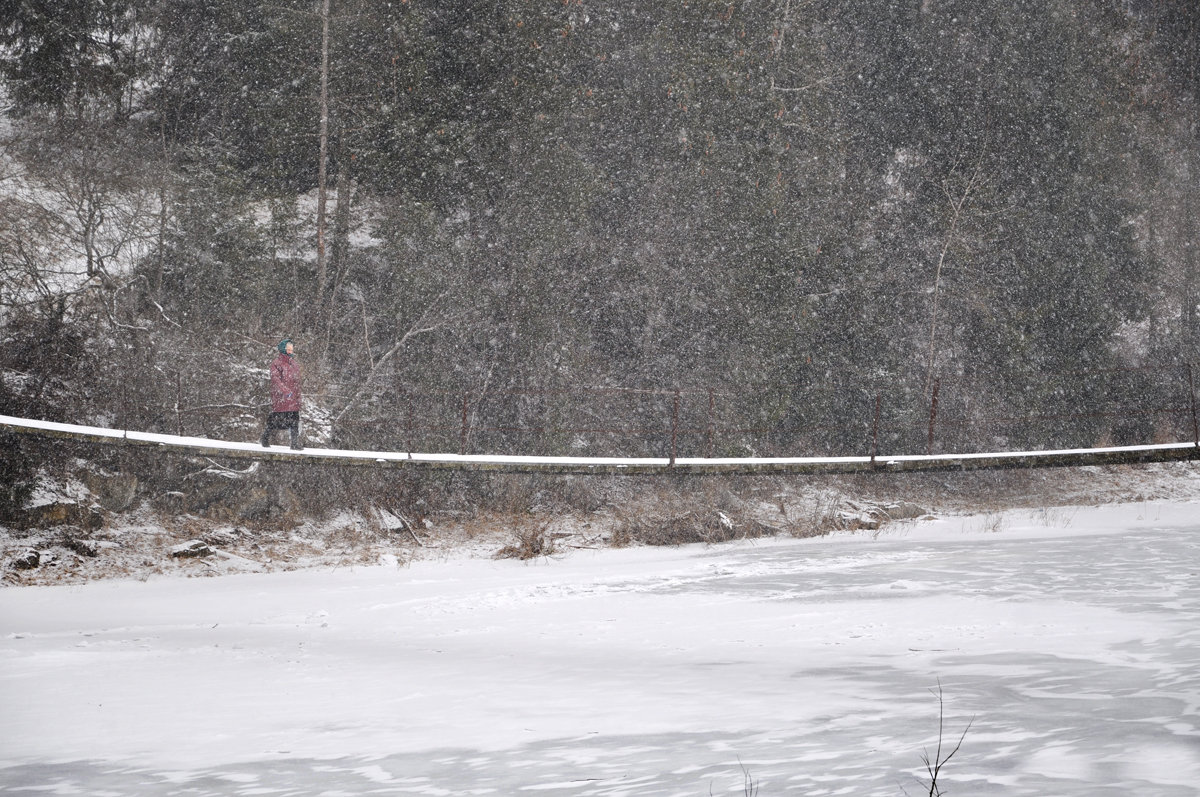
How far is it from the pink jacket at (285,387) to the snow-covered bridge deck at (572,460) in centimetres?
58

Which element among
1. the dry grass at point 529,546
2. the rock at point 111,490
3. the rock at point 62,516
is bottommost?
the dry grass at point 529,546

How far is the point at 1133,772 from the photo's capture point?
507cm

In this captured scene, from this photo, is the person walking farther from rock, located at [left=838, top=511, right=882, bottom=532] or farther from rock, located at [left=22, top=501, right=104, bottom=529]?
rock, located at [left=838, top=511, right=882, bottom=532]

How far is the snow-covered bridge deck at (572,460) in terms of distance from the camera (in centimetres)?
1131

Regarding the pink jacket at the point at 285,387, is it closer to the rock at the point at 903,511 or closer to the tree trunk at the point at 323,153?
the tree trunk at the point at 323,153

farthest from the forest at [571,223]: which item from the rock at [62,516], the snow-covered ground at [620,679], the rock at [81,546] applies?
the snow-covered ground at [620,679]

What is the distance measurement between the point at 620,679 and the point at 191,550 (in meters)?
7.76

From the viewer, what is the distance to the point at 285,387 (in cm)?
1268

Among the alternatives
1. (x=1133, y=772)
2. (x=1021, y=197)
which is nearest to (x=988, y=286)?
(x=1021, y=197)

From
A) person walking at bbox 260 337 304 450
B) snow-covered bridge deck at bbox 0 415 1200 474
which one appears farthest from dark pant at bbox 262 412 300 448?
snow-covered bridge deck at bbox 0 415 1200 474

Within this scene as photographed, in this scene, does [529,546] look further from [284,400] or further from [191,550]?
[191,550]

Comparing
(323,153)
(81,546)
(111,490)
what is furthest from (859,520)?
(81,546)

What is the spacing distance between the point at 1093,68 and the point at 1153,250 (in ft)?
14.1

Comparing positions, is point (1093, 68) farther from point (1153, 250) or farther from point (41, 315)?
point (41, 315)
